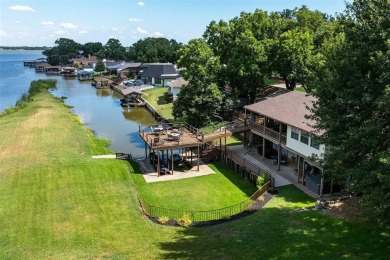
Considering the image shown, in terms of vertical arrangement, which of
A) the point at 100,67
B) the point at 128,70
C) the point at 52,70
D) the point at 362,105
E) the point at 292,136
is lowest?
the point at 292,136

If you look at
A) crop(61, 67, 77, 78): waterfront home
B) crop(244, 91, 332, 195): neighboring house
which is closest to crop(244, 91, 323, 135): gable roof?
crop(244, 91, 332, 195): neighboring house

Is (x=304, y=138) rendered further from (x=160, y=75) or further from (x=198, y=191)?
(x=160, y=75)

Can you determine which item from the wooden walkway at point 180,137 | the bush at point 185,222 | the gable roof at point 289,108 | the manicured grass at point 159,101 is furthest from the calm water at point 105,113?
the bush at point 185,222

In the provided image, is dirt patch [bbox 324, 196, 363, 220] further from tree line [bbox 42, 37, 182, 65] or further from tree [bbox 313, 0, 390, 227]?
tree line [bbox 42, 37, 182, 65]

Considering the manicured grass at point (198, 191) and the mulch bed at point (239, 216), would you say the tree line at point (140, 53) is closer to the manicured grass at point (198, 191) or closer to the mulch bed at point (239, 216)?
the manicured grass at point (198, 191)

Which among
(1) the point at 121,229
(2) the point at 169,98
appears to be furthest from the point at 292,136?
(2) the point at 169,98

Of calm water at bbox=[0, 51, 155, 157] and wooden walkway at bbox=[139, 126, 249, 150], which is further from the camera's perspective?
calm water at bbox=[0, 51, 155, 157]

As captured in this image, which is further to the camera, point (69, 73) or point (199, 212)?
point (69, 73)

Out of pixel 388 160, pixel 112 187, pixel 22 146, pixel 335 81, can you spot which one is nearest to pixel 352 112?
pixel 335 81
